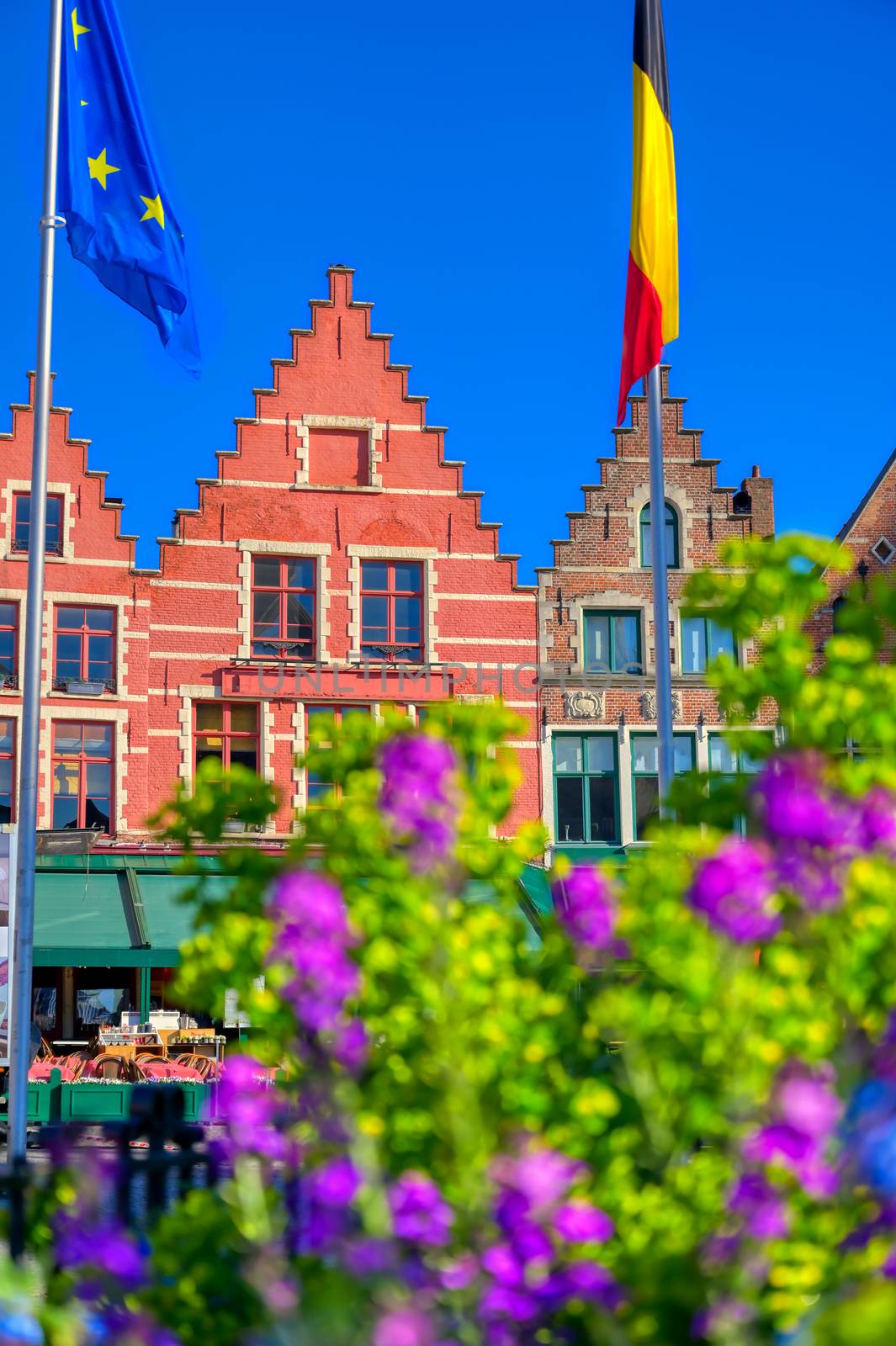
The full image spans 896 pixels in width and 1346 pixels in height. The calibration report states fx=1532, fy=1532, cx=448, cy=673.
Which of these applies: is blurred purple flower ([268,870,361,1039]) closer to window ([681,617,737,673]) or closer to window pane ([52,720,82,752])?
window pane ([52,720,82,752])

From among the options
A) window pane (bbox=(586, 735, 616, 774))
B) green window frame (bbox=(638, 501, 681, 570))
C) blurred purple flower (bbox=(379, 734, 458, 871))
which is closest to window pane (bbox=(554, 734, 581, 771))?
window pane (bbox=(586, 735, 616, 774))

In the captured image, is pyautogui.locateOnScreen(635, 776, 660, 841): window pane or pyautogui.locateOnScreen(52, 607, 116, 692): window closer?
pyautogui.locateOnScreen(52, 607, 116, 692): window

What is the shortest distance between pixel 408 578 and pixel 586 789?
15.1 ft

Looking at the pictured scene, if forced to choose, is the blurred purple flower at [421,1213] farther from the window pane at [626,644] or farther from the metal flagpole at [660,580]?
the window pane at [626,644]

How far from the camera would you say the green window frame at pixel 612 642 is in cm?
2583

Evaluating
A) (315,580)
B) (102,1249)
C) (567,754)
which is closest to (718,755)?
(567,754)

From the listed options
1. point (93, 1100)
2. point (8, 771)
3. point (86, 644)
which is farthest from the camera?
point (86, 644)

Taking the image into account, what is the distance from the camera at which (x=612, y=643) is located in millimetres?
25922

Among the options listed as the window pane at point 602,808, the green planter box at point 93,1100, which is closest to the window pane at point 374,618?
the window pane at point 602,808

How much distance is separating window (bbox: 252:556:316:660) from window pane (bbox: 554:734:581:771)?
436 cm

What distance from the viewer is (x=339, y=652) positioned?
2512 centimetres

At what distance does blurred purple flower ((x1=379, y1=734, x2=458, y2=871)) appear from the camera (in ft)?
14.0

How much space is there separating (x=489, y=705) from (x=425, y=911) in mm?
1025

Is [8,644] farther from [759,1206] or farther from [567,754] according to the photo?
[759,1206]
